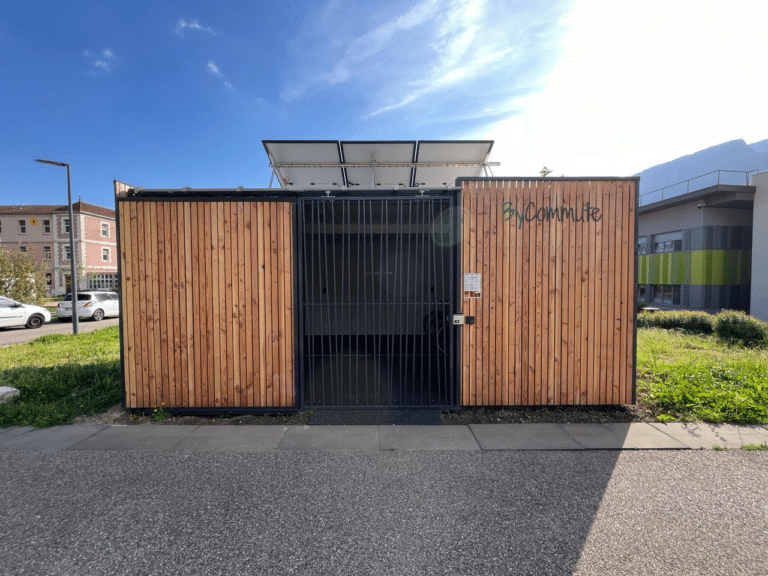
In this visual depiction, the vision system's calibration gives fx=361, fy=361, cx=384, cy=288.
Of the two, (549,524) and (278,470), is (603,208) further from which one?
(278,470)

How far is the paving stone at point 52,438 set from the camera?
12.9 feet

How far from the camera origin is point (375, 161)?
22.7 ft

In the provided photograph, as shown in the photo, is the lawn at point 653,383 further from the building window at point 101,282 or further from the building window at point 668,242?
the building window at point 101,282

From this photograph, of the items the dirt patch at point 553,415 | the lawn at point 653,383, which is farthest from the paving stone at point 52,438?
the dirt patch at point 553,415

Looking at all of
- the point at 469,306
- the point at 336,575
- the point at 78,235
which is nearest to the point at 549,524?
the point at 336,575

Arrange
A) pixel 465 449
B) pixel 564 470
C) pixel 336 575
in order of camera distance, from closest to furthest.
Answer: pixel 336 575 < pixel 564 470 < pixel 465 449

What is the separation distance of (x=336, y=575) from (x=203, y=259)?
398 cm

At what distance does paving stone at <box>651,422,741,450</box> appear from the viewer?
12.9 feet

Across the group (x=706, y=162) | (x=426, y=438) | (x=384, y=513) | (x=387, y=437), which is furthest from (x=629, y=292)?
(x=706, y=162)

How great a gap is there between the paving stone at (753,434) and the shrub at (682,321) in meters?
7.71

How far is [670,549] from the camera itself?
7.84ft

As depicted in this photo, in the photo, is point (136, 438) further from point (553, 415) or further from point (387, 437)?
point (553, 415)

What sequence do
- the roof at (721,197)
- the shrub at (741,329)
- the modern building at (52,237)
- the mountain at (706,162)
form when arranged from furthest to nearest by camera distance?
1. the mountain at (706,162)
2. the modern building at (52,237)
3. the roof at (721,197)
4. the shrub at (741,329)

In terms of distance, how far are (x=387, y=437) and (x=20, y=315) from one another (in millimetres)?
17239
